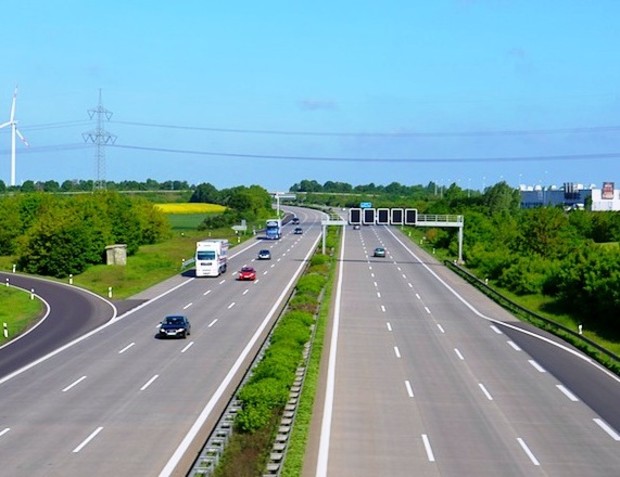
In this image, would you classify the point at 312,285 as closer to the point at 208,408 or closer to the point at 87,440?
the point at 208,408

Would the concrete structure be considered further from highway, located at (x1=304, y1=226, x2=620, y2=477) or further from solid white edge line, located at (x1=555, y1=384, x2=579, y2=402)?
solid white edge line, located at (x1=555, y1=384, x2=579, y2=402)

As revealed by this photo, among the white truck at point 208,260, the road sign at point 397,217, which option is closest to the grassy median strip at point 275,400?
the white truck at point 208,260

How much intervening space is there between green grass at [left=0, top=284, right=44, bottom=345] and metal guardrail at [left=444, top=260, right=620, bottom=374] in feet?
92.4

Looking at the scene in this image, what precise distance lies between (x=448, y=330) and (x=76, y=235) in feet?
146

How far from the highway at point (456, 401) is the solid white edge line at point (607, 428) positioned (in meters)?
0.06

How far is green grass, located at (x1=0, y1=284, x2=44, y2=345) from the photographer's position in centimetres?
4922

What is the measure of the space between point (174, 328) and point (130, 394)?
41.9ft

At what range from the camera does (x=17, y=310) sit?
56812 mm

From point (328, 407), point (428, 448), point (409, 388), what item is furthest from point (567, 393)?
point (428, 448)

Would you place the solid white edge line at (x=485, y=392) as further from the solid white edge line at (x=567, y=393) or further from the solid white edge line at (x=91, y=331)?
the solid white edge line at (x=91, y=331)

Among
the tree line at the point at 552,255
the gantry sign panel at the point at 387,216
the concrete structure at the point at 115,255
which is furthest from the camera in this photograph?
the gantry sign panel at the point at 387,216

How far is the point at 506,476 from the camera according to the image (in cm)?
2278

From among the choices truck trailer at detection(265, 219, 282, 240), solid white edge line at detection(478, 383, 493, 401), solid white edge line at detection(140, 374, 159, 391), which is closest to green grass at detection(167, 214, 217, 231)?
truck trailer at detection(265, 219, 282, 240)

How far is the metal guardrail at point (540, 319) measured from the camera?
4034 centimetres
